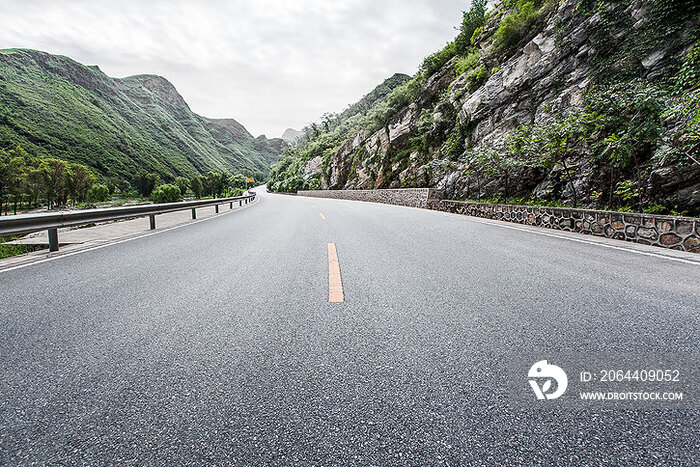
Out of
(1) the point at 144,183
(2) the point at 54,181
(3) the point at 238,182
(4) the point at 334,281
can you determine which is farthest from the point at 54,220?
(3) the point at 238,182

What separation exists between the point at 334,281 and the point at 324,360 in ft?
5.57

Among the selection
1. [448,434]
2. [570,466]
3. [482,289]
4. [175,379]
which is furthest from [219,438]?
[482,289]

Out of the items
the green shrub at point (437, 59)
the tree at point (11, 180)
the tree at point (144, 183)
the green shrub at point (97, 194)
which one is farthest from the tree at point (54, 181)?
the green shrub at point (437, 59)

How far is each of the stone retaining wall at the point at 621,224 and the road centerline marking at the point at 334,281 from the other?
639 cm

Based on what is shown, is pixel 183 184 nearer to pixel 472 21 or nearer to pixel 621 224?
pixel 472 21

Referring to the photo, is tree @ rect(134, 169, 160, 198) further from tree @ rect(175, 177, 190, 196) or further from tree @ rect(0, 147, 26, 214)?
tree @ rect(0, 147, 26, 214)

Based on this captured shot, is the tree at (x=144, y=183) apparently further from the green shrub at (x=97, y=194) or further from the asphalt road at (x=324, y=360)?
the asphalt road at (x=324, y=360)

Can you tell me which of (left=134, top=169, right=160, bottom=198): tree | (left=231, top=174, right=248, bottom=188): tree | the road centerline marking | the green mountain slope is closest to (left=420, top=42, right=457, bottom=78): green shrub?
the road centerline marking

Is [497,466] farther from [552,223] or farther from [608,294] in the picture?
[552,223]

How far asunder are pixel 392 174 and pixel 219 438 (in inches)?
1231

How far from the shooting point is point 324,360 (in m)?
1.95

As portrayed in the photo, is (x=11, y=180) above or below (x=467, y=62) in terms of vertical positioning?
below

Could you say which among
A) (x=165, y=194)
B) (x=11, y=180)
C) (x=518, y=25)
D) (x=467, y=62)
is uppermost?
(x=518, y=25)

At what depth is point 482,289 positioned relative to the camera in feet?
10.8
